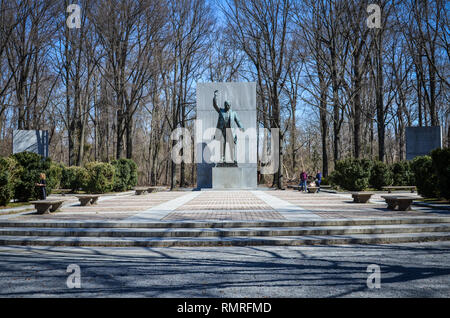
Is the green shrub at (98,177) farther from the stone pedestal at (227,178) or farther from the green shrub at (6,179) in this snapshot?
the stone pedestal at (227,178)

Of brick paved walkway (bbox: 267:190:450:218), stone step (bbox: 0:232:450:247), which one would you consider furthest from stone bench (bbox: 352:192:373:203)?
stone step (bbox: 0:232:450:247)

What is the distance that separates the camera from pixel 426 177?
1433 centimetres

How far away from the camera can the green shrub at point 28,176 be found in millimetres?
15250

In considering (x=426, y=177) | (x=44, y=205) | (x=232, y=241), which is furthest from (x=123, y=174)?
(x=426, y=177)

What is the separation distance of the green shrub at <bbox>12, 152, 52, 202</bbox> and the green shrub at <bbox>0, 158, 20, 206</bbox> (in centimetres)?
90

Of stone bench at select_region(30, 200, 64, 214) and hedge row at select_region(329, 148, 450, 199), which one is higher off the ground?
hedge row at select_region(329, 148, 450, 199)

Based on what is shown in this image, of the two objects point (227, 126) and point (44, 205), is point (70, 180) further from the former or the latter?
point (44, 205)

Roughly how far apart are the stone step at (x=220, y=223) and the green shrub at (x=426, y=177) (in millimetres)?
5492

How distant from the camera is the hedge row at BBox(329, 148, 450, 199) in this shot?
41.3ft

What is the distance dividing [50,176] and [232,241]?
40.3 feet

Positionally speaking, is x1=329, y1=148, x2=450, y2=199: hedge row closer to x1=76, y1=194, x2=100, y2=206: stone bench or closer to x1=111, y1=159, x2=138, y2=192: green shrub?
x1=76, y1=194, x2=100, y2=206: stone bench
